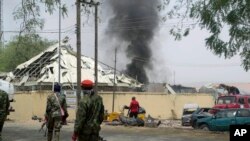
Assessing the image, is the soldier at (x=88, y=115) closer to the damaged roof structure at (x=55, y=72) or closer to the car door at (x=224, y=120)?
the car door at (x=224, y=120)

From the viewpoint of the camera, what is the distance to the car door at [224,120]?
23.6 meters

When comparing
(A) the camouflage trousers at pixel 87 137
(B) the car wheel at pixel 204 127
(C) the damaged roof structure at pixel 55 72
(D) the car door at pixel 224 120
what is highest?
(C) the damaged roof structure at pixel 55 72

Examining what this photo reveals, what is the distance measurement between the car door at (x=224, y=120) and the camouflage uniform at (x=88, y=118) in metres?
15.8

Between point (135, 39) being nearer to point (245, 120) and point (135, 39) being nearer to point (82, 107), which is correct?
point (245, 120)

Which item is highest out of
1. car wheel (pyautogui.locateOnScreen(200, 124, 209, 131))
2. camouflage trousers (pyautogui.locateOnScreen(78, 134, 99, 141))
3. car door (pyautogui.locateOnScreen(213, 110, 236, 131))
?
camouflage trousers (pyautogui.locateOnScreen(78, 134, 99, 141))

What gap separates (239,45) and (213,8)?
2028 mm

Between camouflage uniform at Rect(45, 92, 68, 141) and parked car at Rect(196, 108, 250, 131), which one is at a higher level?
camouflage uniform at Rect(45, 92, 68, 141)

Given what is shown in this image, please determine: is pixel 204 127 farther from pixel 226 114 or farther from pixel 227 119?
pixel 227 119

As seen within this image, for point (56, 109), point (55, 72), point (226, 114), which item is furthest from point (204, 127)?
point (55, 72)

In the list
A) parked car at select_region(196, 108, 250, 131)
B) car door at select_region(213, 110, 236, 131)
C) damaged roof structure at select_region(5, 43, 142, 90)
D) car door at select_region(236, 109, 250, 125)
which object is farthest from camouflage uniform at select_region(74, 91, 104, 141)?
damaged roof structure at select_region(5, 43, 142, 90)

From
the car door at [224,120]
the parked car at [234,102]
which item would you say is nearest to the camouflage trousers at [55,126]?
the car door at [224,120]

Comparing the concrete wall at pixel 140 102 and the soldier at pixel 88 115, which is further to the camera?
the concrete wall at pixel 140 102

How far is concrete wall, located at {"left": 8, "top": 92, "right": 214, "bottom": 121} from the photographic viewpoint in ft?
124

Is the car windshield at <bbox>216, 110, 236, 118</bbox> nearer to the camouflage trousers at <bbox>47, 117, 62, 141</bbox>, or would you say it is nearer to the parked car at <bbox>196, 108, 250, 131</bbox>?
the parked car at <bbox>196, 108, 250, 131</bbox>
